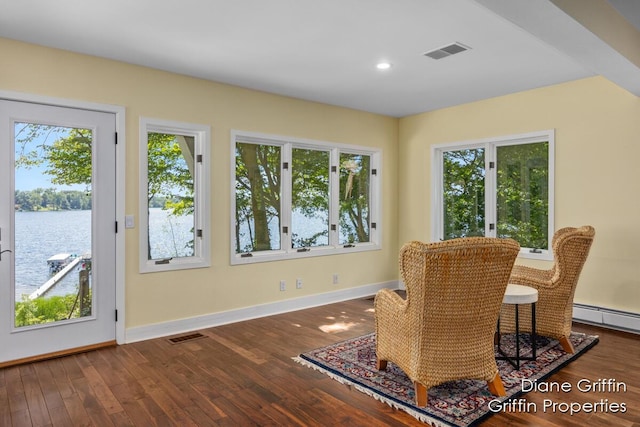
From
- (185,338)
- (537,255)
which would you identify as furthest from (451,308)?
(537,255)

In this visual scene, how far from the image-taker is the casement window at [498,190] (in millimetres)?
4848

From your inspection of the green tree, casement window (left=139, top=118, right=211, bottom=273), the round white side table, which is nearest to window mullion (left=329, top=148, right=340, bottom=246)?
the green tree

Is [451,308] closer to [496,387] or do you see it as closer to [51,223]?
[496,387]

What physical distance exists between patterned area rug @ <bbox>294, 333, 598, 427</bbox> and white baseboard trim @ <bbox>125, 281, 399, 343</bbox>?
1.31 metres

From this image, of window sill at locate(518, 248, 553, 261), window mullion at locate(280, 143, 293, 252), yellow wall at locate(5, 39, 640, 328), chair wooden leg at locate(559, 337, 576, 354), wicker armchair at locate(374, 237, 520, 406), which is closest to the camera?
wicker armchair at locate(374, 237, 520, 406)

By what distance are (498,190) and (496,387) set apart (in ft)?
10.2

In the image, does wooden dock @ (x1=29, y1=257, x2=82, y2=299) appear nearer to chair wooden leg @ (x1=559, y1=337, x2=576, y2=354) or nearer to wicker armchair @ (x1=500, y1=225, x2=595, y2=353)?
wicker armchair @ (x1=500, y1=225, x2=595, y2=353)

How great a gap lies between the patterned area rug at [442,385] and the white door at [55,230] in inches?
76.3

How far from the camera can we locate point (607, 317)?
Result: 429 cm

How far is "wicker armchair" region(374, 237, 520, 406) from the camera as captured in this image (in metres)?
2.43

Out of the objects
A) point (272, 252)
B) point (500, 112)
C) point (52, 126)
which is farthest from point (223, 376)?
point (500, 112)

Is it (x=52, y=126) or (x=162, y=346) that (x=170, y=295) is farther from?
(x=52, y=126)

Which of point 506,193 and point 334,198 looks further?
point 334,198

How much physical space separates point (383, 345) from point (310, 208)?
2712mm
